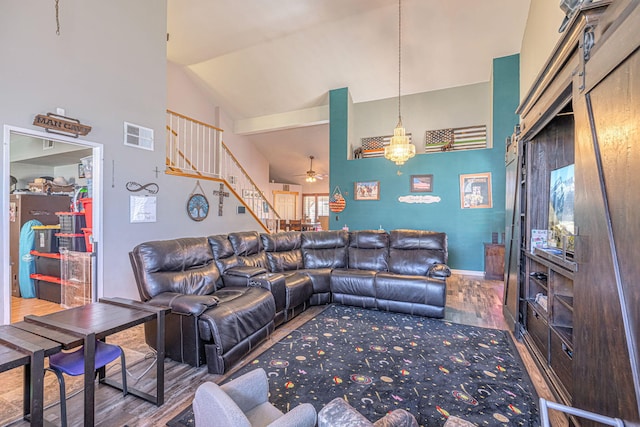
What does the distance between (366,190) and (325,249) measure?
2.91 m

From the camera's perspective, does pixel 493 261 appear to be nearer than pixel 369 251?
No

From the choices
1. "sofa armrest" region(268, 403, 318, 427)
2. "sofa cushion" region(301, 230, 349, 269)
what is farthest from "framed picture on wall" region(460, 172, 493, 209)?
"sofa armrest" region(268, 403, 318, 427)

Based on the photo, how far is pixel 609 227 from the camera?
1.31 meters

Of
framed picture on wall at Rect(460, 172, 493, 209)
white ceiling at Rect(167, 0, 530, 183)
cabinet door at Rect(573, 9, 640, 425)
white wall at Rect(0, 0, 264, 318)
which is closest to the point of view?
cabinet door at Rect(573, 9, 640, 425)

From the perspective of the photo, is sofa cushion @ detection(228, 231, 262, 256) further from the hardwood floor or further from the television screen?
the television screen

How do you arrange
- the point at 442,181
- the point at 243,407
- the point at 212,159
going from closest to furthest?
the point at 243,407 < the point at 442,181 < the point at 212,159

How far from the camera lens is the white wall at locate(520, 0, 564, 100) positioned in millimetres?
3527

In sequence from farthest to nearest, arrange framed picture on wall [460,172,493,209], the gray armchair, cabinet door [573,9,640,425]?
framed picture on wall [460,172,493,209]
cabinet door [573,9,640,425]
the gray armchair

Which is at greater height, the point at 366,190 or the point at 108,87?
the point at 108,87

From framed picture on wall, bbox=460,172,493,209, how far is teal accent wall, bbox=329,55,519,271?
9 cm

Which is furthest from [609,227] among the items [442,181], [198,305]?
[442,181]

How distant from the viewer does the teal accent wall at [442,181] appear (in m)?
5.91

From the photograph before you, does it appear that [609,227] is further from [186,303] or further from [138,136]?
[138,136]

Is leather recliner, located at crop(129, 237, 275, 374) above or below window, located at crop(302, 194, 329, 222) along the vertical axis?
below
